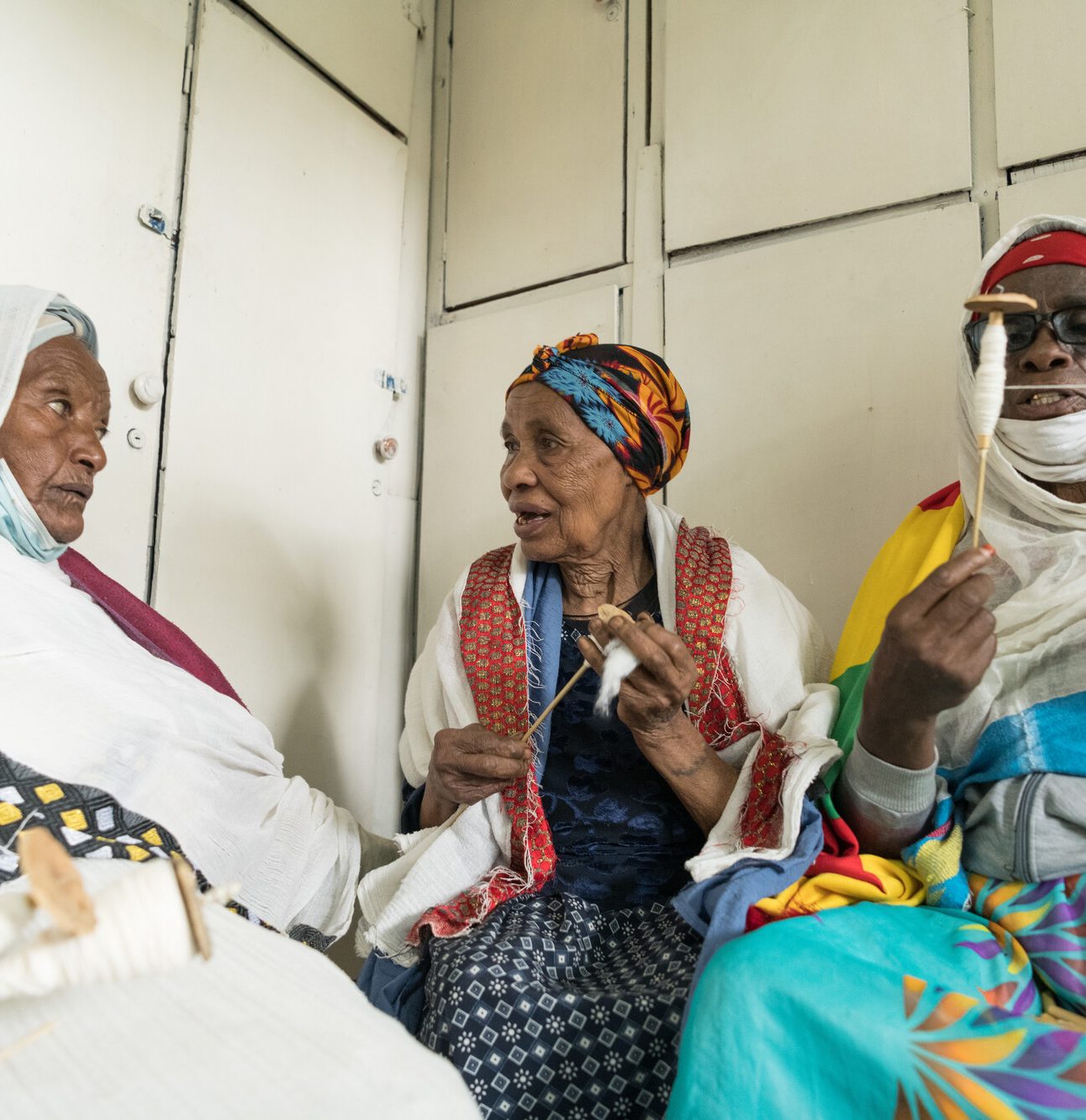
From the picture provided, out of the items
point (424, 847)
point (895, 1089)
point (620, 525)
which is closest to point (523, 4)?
point (620, 525)

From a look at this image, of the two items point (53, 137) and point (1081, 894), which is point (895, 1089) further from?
point (53, 137)

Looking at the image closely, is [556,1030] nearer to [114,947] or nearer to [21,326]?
[114,947]

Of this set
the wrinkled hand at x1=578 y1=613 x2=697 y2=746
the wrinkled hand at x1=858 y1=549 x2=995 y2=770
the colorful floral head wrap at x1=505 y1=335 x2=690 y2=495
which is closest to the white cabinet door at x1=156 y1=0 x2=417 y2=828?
the colorful floral head wrap at x1=505 y1=335 x2=690 y2=495

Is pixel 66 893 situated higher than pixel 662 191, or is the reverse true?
pixel 662 191

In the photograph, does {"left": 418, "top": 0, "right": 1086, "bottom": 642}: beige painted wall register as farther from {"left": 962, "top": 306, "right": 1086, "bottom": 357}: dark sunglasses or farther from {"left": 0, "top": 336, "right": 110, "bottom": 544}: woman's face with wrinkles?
{"left": 0, "top": 336, "right": 110, "bottom": 544}: woman's face with wrinkles

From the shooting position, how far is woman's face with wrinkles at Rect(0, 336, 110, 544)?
1.44m

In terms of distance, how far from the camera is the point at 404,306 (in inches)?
102

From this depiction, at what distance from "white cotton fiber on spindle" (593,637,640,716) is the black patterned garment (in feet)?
1.96

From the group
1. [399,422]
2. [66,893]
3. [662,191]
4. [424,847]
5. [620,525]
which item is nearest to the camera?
[66,893]

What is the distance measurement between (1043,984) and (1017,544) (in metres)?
0.59

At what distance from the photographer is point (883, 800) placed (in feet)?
4.02

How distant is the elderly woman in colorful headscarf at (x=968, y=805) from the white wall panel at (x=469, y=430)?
3.60 ft

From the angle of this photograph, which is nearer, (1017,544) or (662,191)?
(1017,544)

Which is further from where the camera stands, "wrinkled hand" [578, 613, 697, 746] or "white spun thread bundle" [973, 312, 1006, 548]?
"wrinkled hand" [578, 613, 697, 746]
